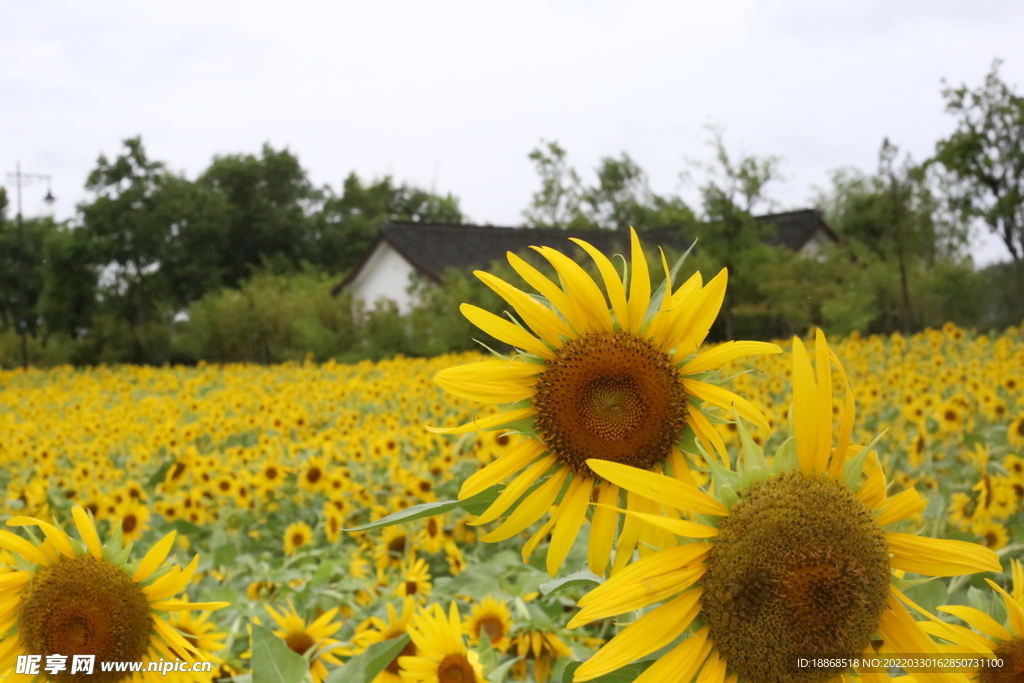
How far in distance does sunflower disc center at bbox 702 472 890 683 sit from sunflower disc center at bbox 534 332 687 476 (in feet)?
0.63

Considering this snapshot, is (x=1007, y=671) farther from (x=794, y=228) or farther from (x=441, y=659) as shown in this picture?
(x=794, y=228)

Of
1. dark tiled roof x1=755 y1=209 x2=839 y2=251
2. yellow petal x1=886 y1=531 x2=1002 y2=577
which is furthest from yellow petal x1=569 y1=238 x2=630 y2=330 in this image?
dark tiled roof x1=755 y1=209 x2=839 y2=251

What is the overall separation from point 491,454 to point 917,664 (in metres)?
3.44

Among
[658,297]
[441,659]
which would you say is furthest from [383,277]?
[658,297]

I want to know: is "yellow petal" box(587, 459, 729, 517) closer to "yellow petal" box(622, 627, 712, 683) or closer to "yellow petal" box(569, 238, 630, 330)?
"yellow petal" box(622, 627, 712, 683)

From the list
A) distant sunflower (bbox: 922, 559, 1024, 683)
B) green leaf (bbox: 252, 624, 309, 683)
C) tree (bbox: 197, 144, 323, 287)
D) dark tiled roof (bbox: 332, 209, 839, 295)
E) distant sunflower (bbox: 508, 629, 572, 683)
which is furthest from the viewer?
tree (bbox: 197, 144, 323, 287)

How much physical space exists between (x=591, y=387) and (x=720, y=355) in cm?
14

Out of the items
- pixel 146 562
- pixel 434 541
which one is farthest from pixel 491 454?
pixel 146 562

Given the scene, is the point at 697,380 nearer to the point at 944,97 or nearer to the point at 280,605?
the point at 280,605

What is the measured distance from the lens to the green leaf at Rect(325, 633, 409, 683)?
41.4 inches

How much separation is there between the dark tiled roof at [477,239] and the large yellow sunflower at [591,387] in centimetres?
1087

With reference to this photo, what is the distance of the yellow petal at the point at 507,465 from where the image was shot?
2.84 feet

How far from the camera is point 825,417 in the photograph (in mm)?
723

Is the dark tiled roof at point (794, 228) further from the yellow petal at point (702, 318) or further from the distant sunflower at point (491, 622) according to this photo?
the yellow petal at point (702, 318)
